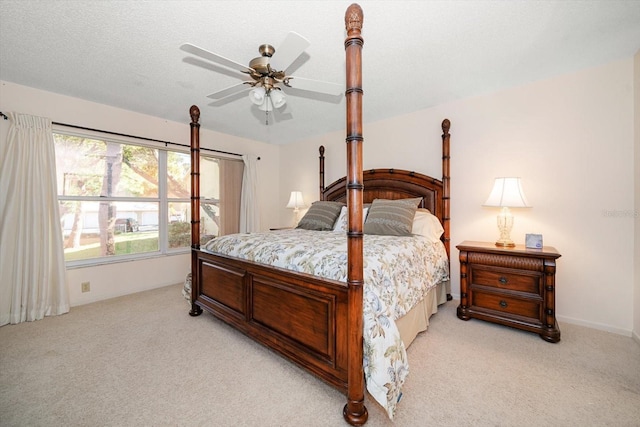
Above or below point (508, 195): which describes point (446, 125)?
above

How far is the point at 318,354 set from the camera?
164 centimetres

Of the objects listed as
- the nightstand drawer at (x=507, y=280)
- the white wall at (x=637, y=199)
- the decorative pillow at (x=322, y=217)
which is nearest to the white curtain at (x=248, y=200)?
the decorative pillow at (x=322, y=217)

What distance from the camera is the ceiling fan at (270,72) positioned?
1.61 meters

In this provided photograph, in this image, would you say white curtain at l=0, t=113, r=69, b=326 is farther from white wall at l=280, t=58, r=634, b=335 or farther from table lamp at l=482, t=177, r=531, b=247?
table lamp at l=482, t=177, r=531, b=247

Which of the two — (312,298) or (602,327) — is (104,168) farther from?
(602,327)

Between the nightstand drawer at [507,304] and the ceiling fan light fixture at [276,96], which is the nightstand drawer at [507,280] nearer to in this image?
the nightstand drawer at [507,304]

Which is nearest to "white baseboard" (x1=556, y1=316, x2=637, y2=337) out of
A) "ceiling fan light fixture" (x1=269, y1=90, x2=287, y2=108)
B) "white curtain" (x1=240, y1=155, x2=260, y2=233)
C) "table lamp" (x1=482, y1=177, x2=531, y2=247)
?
"table lamp" (x1=482, y1=177, x2=531, y2=247)

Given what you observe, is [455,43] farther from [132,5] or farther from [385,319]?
[132,5]

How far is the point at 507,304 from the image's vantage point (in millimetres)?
2381

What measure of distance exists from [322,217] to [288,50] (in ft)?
6.87

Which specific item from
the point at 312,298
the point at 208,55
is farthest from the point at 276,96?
the point at 312,298

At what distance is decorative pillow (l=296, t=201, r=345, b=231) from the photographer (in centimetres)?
338

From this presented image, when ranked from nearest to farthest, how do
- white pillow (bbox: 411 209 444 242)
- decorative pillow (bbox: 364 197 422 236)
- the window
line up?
decorative pillow (bbox: 364 197 422 236) < white pillow (bbox: 411 209 444 242) < the window

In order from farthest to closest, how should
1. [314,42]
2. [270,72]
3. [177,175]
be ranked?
1. [177,175]
2. [314,42]
3. [270,72]
